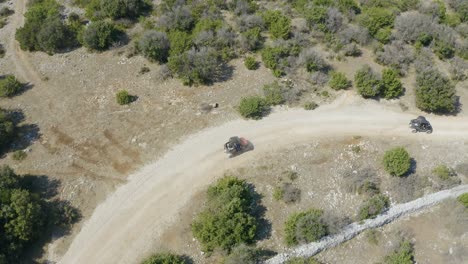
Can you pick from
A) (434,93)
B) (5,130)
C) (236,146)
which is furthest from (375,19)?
(5,130)

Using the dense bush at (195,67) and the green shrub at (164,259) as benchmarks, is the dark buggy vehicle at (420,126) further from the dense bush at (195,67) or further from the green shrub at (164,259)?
the green shrub at (164,259)

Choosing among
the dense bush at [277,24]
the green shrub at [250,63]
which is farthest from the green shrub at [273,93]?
the dense bush at [277,24]

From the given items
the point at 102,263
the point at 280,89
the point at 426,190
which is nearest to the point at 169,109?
the point at 280,89

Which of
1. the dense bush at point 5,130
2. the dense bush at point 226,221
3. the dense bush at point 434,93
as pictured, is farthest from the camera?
the dense bush at point 434,93

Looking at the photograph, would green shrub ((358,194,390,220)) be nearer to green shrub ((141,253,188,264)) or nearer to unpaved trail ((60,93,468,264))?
unpaved trail ((60,93,468,264))

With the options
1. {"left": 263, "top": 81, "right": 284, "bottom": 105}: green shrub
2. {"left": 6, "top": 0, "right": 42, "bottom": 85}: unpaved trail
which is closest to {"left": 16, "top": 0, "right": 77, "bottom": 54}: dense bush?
{"left": 6, "top": 0, "right": 42, "bottom": 85}: unpaved trail
